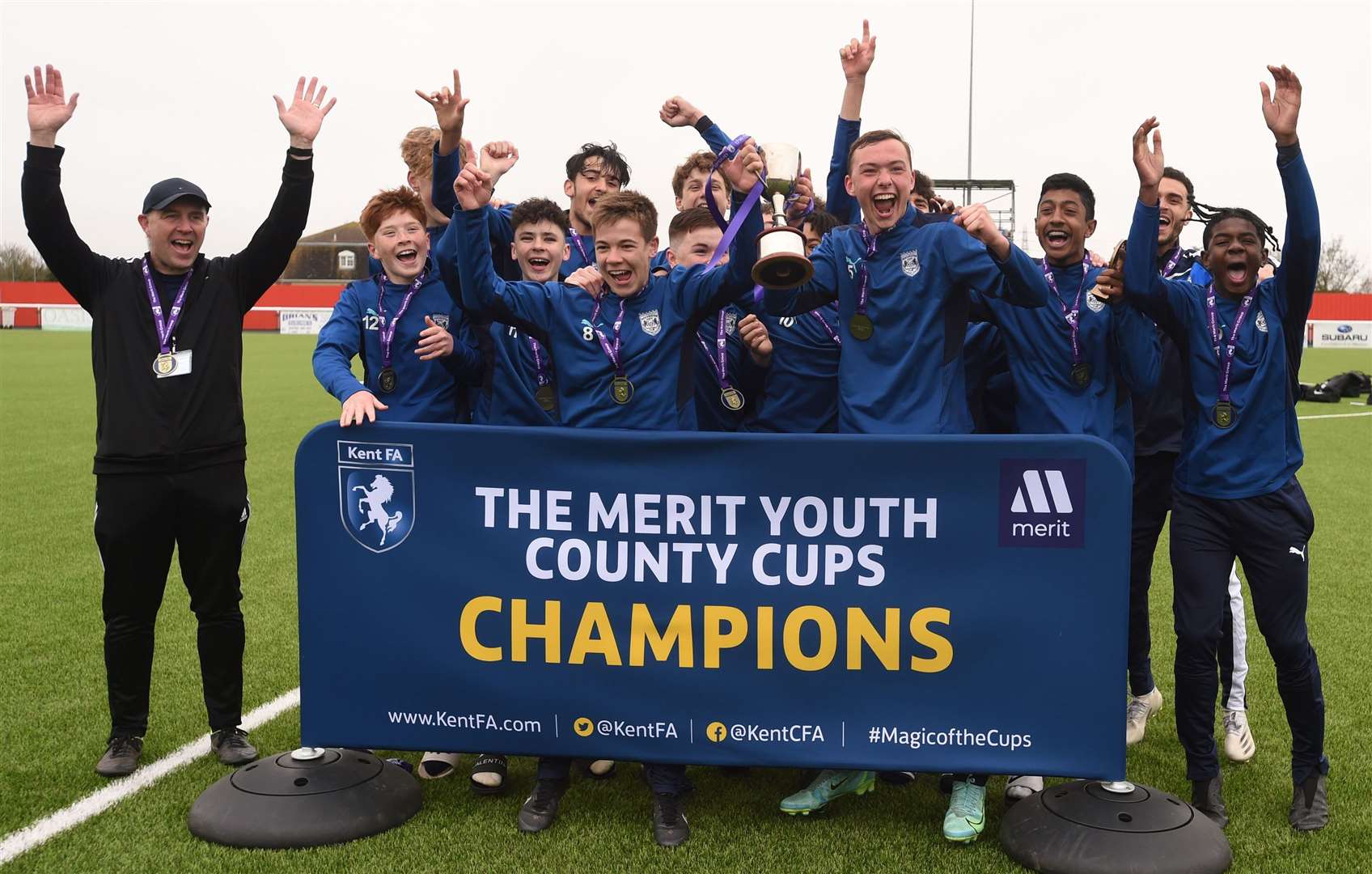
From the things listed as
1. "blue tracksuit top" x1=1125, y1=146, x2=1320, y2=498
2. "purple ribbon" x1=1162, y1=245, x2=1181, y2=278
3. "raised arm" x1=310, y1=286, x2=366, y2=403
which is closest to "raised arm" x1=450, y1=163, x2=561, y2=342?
"raised arm" x1=310, y1=286, x2=366, y2=403

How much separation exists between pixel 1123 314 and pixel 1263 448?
585 millimetres

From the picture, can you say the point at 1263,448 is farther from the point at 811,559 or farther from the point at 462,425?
the point at 462,425

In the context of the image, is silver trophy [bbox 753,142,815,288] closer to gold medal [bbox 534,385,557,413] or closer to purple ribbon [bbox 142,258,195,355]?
gold medal [bbox 534,385,557,413]

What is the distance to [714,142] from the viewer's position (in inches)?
176

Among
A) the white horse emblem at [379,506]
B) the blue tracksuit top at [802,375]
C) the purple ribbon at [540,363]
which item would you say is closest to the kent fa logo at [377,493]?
the white horse emblem at [379,506]

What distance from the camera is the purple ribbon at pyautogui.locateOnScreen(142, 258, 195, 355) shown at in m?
4.09

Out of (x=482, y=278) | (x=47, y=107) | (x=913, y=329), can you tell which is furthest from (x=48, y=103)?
(x=913, y=329)

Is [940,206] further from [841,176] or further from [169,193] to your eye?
[169,193]

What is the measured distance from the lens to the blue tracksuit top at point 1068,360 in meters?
3.83

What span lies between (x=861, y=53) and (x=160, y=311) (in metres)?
2.70

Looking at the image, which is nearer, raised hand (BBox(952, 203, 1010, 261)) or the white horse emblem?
raised hand (BBox(952, 203, 1010, 261))

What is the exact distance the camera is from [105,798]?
3.84 metres

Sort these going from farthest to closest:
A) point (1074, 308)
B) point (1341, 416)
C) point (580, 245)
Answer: point (1341, 416) < point (580, 245) < point (1074, 308)

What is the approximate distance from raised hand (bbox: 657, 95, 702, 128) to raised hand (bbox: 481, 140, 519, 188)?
0.63 metres
